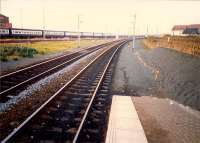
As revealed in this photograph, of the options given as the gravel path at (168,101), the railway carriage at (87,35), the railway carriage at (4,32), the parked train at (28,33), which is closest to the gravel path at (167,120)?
the gravel path at (168,101)

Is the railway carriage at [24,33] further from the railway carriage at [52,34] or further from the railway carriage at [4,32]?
the railway carriage at [52,34]

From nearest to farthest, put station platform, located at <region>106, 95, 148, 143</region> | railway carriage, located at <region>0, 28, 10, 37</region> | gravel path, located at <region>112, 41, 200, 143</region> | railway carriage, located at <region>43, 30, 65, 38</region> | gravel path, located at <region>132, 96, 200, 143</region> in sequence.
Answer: station platform, located at <region>106, 95, 148, 143</region>, gravel path, located at <region>132, 96, 200, 143</region>, gravel path, located at <region>112, 41, 200, 143</region>, railway carriage, located at <region>0, 28, 10, 37</region>, railway carriage, located at <region>43, 30, 65, 38</region>

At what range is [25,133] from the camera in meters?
8.09

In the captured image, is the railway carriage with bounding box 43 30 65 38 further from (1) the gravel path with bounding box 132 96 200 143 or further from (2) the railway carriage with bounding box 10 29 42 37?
(1) the gravel path with bounding box 132 96 200 143

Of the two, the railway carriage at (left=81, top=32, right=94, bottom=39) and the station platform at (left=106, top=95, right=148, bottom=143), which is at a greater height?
the railway carriage at (left=81, top=32, right=94, bottom=39)

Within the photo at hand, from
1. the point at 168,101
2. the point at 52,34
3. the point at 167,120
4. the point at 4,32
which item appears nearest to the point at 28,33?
the point at 4,32

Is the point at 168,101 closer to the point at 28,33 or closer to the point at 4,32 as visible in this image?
the point at 4,32

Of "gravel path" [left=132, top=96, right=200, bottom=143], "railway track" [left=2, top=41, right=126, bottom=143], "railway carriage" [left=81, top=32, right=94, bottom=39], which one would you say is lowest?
"gravel path" [left=132, top=96, right=200, bottom=143]

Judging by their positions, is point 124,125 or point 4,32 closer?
point 124,125

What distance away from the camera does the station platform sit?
827 centimetres

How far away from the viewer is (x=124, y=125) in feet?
31.4

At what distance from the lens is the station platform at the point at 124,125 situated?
27.1ft

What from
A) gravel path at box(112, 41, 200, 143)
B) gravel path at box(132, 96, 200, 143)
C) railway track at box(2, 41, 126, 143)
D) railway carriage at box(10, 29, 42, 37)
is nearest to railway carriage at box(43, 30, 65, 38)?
railway carriage at box(10, 29, 42, 37)

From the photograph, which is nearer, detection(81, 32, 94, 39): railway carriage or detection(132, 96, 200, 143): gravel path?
detection(132, 96, 200, 143): gravel path
